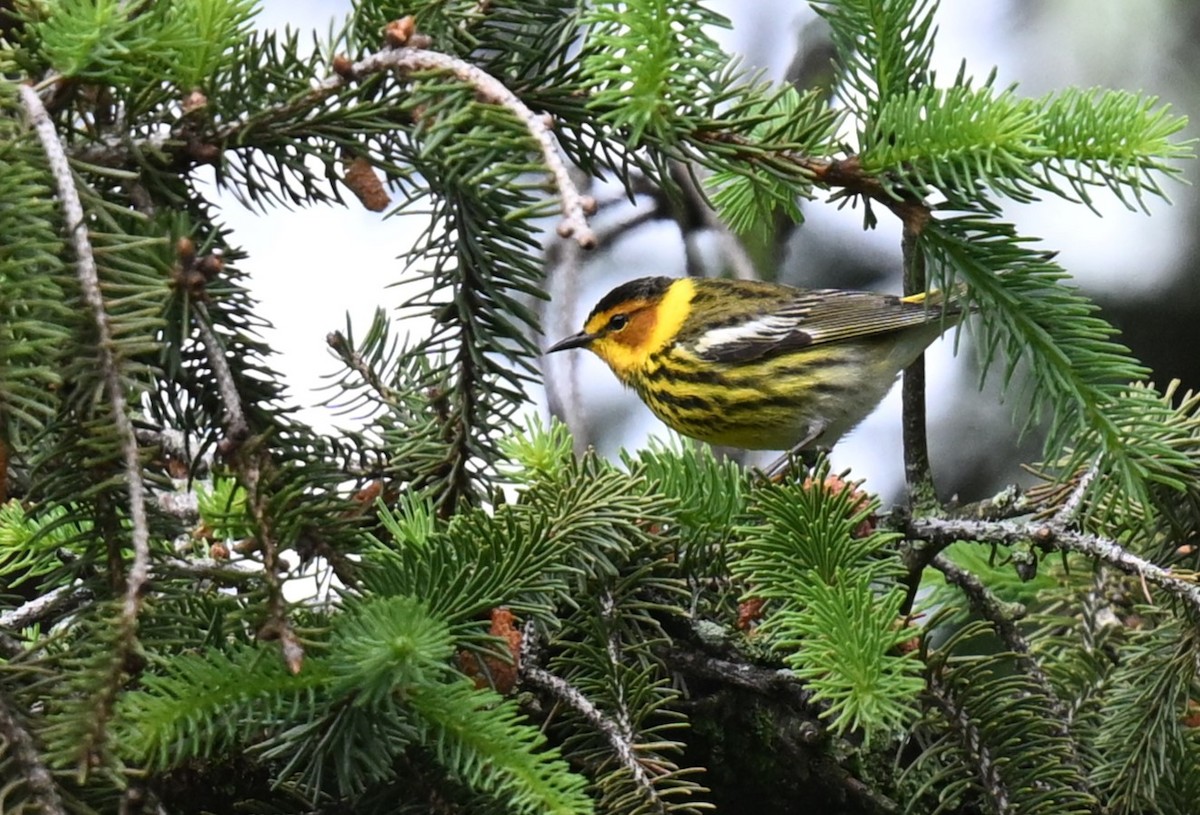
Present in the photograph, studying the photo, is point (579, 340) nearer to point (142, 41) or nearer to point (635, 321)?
point (635, 321)

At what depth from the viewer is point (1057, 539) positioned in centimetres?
136

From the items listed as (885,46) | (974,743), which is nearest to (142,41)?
(885,46)

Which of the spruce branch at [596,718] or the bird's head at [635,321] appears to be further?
the bird's head at [635,321]

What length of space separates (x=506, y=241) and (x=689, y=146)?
0.92 ft

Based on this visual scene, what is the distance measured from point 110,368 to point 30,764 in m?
0.28

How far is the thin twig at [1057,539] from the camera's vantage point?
1.25 metres

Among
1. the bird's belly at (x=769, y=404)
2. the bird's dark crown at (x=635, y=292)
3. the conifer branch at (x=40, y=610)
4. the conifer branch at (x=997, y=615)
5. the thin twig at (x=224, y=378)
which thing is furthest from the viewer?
the bird's dark crown at (x=635, y=292)

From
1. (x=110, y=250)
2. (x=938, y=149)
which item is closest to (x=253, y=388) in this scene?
(x=110, y=250)

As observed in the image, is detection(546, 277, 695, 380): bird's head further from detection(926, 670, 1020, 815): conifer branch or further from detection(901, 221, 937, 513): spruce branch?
detection(926, 670, 1020, 815): conifer branch

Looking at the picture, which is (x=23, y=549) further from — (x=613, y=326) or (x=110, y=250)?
(x=613, y=326)

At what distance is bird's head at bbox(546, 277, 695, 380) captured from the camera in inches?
118

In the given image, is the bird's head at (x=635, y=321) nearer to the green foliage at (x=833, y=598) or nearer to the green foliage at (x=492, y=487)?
the green foliage at (x=492, y=487)

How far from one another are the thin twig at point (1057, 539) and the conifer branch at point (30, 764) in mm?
931

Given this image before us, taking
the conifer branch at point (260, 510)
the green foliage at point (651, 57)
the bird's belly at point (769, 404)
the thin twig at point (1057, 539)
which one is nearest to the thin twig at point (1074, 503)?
Result: the thin twig at point (1057, 539)
